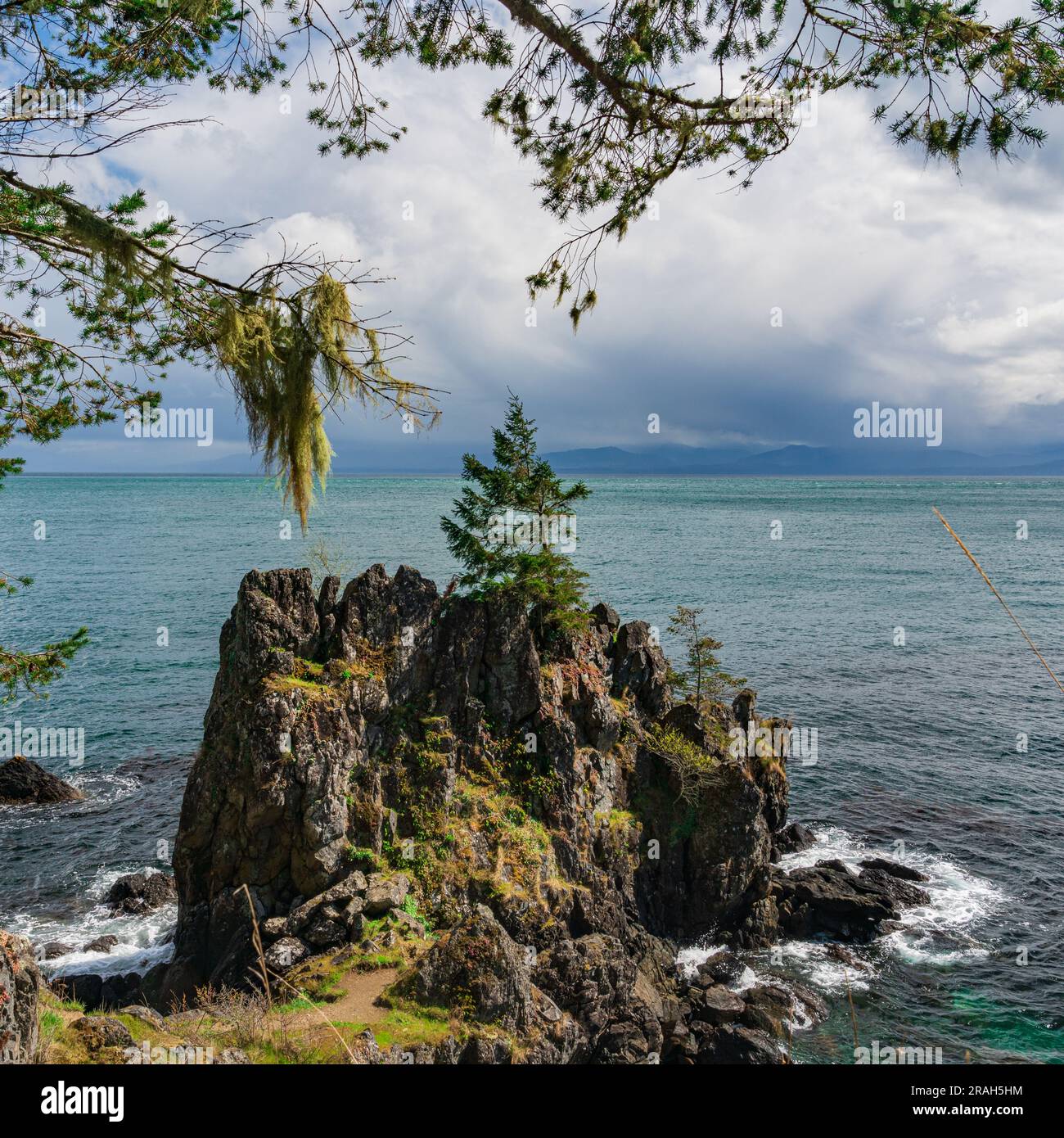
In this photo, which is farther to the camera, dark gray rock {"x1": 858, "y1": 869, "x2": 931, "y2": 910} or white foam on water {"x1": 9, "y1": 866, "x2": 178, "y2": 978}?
dark gray rock {"x1": 858, "y1": 869, "x2": 931, "y2": 910}

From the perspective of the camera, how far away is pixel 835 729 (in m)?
39.3

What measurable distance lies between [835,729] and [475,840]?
79.6ft

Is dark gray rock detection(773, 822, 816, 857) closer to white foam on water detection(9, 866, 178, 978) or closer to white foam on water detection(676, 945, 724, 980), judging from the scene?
white foam on water detection(676, 945, 724, 980)

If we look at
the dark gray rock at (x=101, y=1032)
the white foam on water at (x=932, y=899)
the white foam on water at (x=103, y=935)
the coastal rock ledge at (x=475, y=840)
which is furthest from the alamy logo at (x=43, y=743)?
the white foam on water at (x=932, y=899)

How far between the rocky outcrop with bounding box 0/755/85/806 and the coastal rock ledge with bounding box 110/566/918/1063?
14279 millimetres

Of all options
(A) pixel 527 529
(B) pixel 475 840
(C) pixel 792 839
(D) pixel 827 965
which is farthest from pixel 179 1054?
(C) pixel 792 839

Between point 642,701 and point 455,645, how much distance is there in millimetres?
8296

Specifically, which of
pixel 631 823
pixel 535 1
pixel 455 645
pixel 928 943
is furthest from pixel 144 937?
pixel 535 1

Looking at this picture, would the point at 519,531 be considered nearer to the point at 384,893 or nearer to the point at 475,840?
the point at 475,840

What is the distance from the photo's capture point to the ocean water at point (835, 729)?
74.3ft

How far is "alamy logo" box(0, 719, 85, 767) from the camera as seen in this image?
1414 inches
